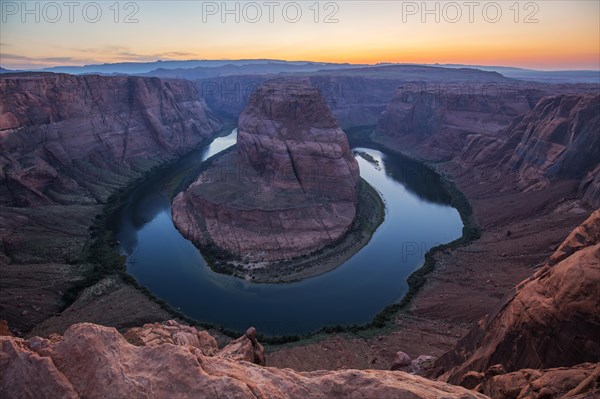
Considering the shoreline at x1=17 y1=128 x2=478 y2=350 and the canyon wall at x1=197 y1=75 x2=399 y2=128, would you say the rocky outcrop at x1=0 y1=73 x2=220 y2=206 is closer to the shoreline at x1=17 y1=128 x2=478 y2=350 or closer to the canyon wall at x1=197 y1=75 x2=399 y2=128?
the shoreline at x1=17 y1=128 x2=478 y2=350

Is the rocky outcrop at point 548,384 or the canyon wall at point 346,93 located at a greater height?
the canyon wall at point 346,93

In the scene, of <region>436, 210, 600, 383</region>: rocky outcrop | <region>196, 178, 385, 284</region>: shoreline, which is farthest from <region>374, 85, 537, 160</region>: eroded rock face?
<region>436, 210, 600, 383</region>: rocky outcrop

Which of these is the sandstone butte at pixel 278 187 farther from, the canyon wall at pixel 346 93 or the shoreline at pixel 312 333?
the canyon wall at pixel 346 93

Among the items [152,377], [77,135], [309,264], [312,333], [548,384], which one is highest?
[77,135]

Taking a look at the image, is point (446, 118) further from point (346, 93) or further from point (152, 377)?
point (152, 377)

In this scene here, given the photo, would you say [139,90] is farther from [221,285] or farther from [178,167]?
[221,285]

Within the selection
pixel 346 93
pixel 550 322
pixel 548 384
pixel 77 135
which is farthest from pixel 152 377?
pixel 346 93

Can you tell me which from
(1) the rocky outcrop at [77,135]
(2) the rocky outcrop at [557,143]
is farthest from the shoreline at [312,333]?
(2) the rocky outcrop at [557,143]
